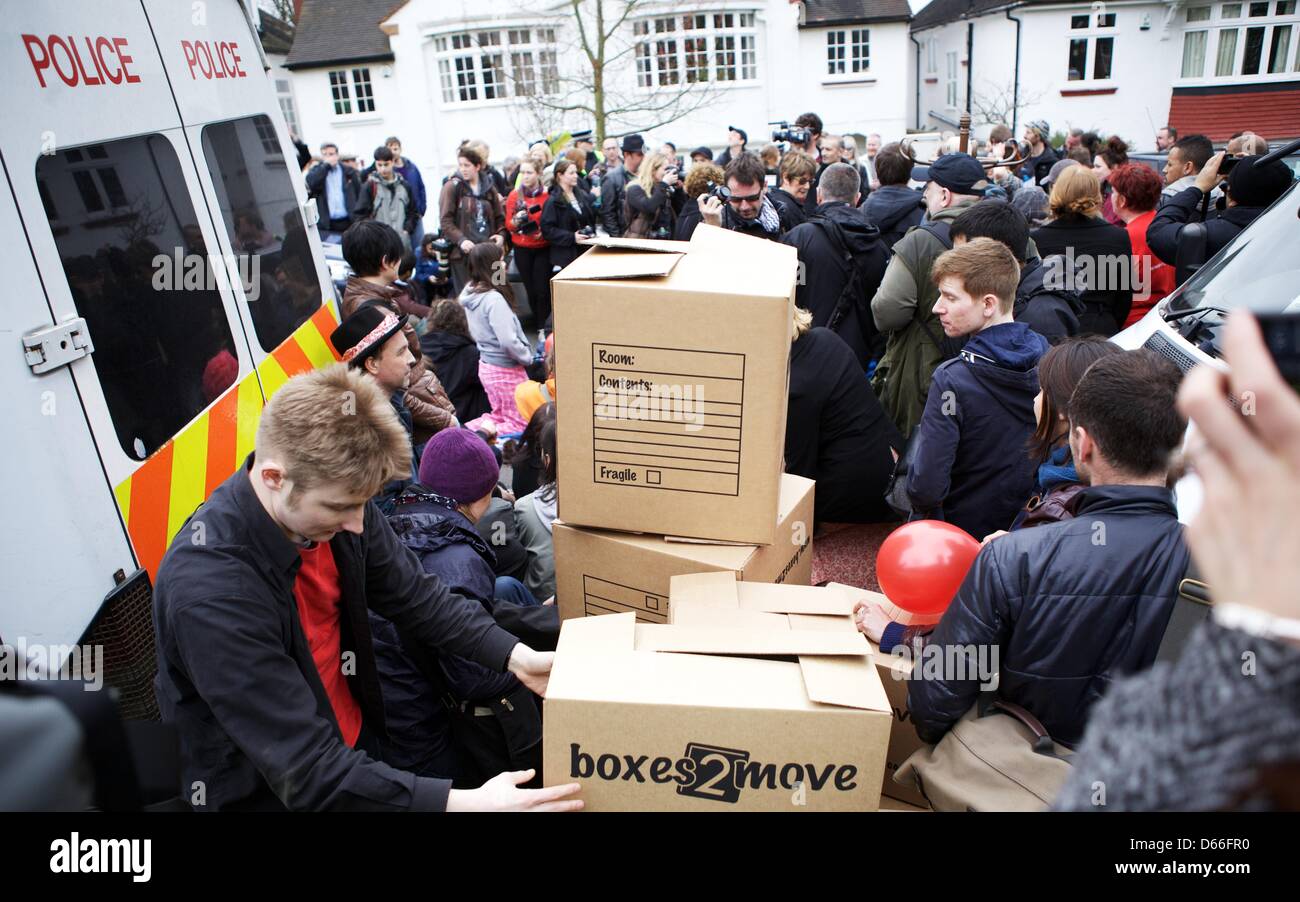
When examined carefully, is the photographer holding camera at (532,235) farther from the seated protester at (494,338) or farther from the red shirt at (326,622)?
the red shirt at (326,622)

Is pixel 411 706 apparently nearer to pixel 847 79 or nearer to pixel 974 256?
pixel 974 256

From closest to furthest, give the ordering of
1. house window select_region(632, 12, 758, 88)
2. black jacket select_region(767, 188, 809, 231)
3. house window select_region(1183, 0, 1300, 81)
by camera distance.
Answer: black jacket select_region(767, 188, 809, 231)
house window select_region(1183, 0, 1300, 81)
house window select_region(632, 12, 758, 88)

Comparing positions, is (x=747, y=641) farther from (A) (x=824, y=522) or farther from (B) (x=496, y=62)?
(B) (x=496, y=62)

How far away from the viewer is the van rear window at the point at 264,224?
335cm

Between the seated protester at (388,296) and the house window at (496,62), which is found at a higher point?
the house window at (496,62)

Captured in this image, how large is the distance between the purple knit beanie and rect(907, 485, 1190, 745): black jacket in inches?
65.9

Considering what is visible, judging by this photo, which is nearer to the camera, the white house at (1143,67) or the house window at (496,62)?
the white house at (1143,67)

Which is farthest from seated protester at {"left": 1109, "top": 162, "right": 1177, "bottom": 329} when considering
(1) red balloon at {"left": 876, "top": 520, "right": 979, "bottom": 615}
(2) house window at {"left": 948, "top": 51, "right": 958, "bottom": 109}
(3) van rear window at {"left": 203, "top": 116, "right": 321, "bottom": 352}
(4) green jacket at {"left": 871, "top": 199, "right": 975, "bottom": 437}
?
(2) house window at {"left": 948, "top": 51, "right": 958, "bottom": 109}

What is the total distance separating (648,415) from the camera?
2.29 m

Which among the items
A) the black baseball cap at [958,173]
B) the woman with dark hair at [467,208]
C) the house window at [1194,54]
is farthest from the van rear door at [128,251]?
the house window at [1194,54]

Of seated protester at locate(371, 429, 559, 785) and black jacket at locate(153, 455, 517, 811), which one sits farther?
seated protester at locate(371, 429, 559, 785)

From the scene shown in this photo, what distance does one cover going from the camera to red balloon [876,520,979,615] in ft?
7.78

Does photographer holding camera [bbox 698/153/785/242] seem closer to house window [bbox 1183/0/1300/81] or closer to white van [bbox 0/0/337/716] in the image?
white van [bbox 0/0/337/716]
